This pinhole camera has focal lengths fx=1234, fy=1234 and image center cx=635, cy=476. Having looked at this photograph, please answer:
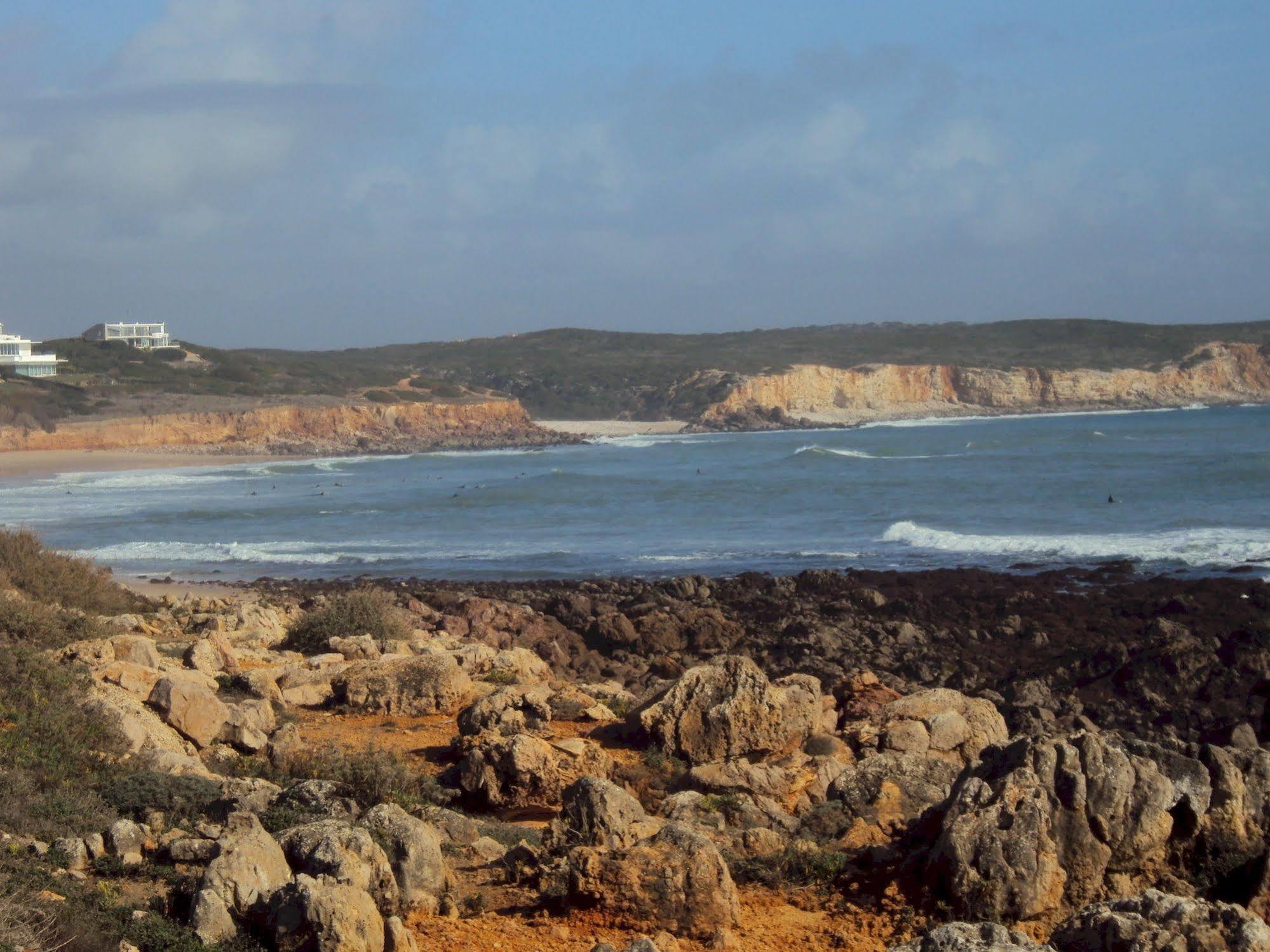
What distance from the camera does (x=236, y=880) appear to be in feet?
17.3

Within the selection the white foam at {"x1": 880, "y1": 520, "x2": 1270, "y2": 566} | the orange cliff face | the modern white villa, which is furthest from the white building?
the white foam at {"x1": 880, "y1": 520, "x2": 1270, "y2": 566}

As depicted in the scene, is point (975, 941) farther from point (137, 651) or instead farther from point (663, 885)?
point (137, 651)

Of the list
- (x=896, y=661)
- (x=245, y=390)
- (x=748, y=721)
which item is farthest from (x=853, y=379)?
(x=748, y=721)

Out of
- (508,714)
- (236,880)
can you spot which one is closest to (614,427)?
(508,714)

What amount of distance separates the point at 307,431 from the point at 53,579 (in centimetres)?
5574

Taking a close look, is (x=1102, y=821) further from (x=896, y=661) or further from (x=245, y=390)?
(x=245, y=390)

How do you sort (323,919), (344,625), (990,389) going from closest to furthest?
(323,919), (344,625), (990,389)

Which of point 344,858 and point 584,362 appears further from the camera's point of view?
point 584,362

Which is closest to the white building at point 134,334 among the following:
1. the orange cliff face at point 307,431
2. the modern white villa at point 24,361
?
the modern white villa at point 24,361

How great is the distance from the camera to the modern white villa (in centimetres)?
6950

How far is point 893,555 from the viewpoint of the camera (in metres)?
26.4

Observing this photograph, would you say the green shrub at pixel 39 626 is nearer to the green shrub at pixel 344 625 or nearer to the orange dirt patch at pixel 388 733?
the green shrub at pixel 344 625

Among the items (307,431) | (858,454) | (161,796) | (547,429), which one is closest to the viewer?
(161,796)

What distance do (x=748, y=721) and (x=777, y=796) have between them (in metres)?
1.07
